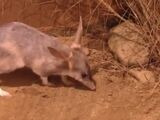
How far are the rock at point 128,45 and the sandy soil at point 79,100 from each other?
24 cm

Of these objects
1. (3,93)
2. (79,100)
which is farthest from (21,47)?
(79,100)

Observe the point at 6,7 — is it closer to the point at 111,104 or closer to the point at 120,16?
the point at 120,16

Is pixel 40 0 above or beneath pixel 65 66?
above

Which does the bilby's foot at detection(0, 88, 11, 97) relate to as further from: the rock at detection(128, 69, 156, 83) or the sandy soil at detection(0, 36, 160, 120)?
the rock at detection(128, 69, 156, 83)

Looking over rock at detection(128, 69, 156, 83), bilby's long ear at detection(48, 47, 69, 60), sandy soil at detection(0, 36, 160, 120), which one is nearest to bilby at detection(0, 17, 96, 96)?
bilby's long ear at detection(48, 47, 69, 60)

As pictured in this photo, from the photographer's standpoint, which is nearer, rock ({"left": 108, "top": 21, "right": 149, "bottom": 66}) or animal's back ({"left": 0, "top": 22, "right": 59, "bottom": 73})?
animal's back ({"left": 0, "top": 22, "right": 59, "bottom": 73})

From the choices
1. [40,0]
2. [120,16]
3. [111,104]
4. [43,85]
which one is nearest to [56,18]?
[40,0]

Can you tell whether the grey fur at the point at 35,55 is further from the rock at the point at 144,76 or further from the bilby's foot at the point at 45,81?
the rock at the point at 144,76

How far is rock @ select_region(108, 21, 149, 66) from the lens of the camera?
5.87 m

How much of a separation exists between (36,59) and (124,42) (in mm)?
1169

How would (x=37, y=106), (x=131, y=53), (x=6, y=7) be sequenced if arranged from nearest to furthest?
(x=37, y=106)
(x=131, y=53)
(x=6, y=7)

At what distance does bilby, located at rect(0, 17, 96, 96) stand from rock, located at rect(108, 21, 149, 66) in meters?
0.64

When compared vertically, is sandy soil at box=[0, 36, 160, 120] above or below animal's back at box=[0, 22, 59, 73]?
below

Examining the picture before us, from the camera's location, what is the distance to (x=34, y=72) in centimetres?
554
